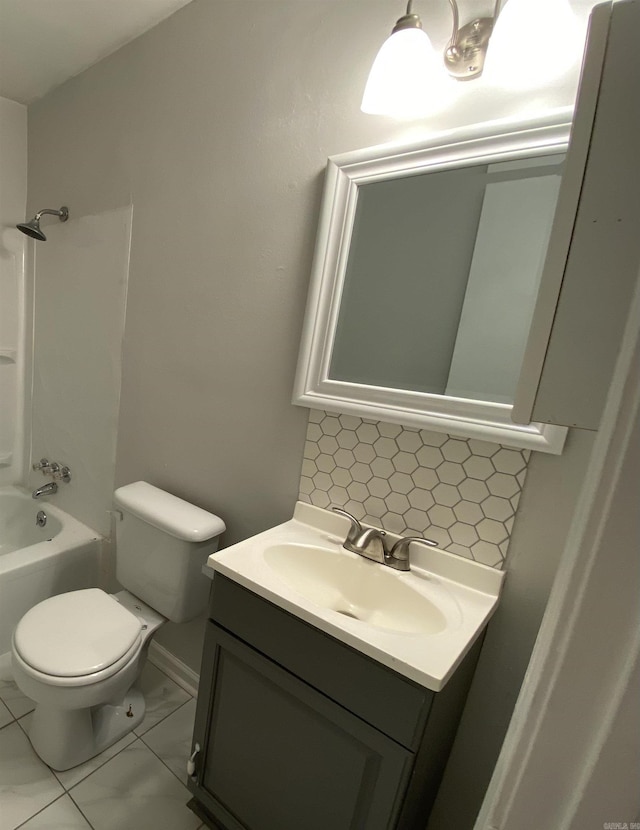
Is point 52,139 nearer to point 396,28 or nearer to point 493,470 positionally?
point 396,28

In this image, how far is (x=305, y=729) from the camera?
2.70ft

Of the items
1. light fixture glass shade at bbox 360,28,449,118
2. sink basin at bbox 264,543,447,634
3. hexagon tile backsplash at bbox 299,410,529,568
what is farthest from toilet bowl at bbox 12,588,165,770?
light fixture glass shade at bbox 360,28,449,118

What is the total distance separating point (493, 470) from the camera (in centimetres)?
91

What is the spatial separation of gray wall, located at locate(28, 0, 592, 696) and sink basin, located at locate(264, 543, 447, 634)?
0.22m

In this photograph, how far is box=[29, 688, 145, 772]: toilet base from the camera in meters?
1.18

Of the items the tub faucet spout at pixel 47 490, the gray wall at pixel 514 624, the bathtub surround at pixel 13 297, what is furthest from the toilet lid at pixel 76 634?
the bathtub surround at pixel 13 297

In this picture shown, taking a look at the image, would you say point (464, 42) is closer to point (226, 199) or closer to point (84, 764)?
point (226, 199)

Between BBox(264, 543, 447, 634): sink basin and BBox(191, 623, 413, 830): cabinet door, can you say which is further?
BBox(264, 543, 447, 634): sink basin

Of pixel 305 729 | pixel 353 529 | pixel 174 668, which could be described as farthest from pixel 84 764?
pixel 353 529

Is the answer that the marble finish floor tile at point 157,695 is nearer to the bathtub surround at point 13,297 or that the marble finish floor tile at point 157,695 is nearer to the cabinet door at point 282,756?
the cabinet door at point 282,756

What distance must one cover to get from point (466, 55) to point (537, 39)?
0.50 ft

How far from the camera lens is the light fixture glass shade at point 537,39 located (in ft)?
2.47

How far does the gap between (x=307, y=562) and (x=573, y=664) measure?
853 mm

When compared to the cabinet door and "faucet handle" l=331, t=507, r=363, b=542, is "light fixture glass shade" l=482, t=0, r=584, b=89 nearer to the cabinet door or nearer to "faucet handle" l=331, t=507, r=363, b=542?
"faucet handle" l=331, t=507, r=363, b=542
